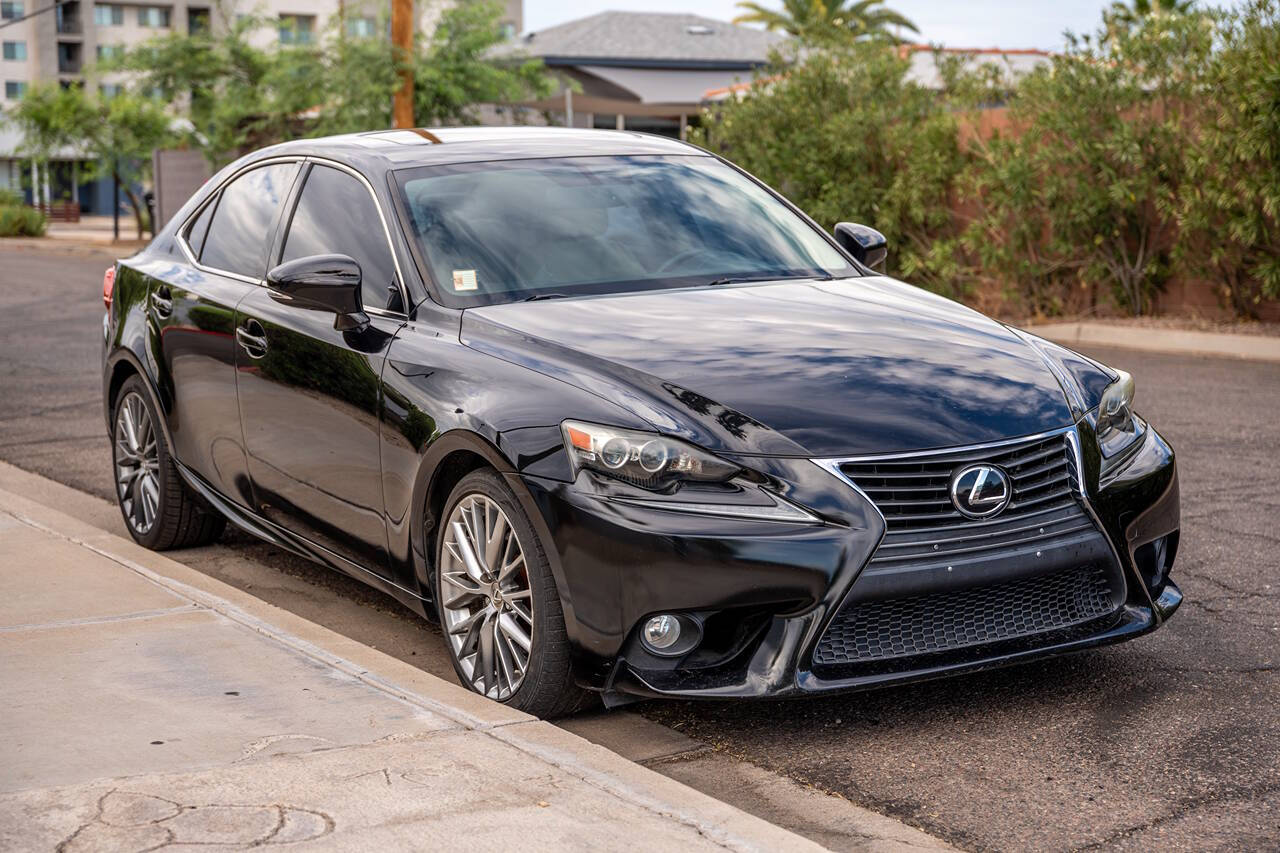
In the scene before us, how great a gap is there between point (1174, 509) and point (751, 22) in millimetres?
58805

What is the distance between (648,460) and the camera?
13.9 ft

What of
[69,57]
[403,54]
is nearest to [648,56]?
[403,54]

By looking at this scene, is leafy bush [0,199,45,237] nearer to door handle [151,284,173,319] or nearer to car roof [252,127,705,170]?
door handle [151,284,173,319]

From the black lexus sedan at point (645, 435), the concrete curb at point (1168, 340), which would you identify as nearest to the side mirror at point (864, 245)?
the black lexus sedan at point (645, 435)

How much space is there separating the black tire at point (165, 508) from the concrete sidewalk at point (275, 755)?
133 centimetres

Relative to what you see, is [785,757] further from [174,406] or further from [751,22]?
[751,22]

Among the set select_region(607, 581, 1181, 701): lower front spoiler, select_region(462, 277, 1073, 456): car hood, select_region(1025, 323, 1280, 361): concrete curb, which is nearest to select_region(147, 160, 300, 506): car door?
select_region(462, 277, 1073, 456): car hood

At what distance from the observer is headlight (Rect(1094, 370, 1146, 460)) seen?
4.75 metres

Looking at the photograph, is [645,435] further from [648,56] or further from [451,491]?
[648,56]

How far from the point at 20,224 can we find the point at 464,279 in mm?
49167

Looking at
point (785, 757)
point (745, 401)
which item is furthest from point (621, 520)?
point (785, 757)

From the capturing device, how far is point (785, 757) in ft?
Result: 14.4

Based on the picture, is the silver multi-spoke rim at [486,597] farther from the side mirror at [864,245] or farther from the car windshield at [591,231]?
the side mirror at [864,245]

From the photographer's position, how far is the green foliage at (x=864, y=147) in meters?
18.1
